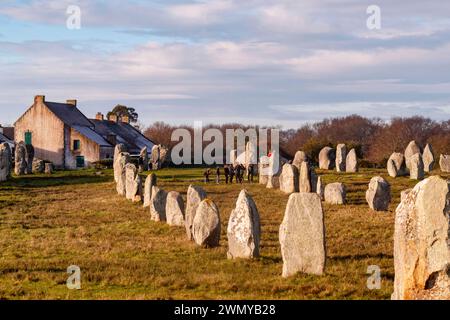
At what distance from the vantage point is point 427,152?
2253 inches

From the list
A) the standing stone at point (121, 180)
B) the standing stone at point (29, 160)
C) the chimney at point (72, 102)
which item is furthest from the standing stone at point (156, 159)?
the chimney at point (72, 102)

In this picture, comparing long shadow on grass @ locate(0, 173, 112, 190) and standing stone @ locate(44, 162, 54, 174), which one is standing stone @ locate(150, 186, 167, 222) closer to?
long shadow on grass @ locate(0, 173, 112, 190)

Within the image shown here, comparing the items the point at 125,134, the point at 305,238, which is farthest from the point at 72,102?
the point at 305,238

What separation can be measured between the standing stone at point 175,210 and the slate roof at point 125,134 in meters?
50.9

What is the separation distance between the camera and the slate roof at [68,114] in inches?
2793

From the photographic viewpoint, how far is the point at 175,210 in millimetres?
26984

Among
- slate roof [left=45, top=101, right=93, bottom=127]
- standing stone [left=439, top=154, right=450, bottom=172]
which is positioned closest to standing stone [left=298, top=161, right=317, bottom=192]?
standing stone [left=439, top=154, right=450, bottom=172]

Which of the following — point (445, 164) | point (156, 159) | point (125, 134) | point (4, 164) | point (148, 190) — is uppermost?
point (125, 134)

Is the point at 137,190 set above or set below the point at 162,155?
below

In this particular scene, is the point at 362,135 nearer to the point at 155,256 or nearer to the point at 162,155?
the point at 162,155

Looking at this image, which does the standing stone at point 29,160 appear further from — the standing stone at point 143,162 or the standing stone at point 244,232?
the standing stone at point 244,232

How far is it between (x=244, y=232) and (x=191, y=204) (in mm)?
5625

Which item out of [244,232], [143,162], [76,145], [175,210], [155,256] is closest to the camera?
[244,232]
